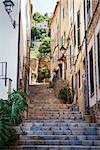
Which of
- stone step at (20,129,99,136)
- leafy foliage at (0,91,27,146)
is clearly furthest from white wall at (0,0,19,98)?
stone step at (20,129,99,136)

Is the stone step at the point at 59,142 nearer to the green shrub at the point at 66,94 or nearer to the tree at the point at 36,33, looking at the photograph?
the green shrub at the point at 66,94

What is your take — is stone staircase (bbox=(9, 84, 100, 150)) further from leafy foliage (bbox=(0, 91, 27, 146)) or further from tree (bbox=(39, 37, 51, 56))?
tree (bbox=(39, 37, 51, 56))

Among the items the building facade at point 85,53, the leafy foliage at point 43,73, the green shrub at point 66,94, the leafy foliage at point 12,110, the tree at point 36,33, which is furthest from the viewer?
the tree at point 36,33

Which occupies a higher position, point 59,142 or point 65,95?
point 65,95

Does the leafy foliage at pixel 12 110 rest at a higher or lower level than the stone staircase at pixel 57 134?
higher

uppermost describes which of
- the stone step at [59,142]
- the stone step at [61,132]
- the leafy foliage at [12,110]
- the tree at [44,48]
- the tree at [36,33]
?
the tree at [36,33]

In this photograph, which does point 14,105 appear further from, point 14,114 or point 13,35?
point 13,35

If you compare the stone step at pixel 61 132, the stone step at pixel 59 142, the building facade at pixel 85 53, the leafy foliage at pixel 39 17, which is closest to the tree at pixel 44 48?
the leafy foliage at pixel 39 17

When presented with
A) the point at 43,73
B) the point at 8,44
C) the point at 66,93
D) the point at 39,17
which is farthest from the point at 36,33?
the point at 8,44

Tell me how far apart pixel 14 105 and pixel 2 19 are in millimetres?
4219

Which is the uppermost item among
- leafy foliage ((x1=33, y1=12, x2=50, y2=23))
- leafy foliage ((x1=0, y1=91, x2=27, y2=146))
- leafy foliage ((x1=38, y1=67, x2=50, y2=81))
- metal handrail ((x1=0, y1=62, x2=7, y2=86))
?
leafy foliage ((x1=33, y1=12, x2=50, y2=23))

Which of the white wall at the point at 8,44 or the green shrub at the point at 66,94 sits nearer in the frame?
the white wall at the point at 8,44

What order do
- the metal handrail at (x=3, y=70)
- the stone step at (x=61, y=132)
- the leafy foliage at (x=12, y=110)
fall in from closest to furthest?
the leafy foliage at (x=12, y=110) < the stone step at (x=61, y=132) < the metal handrail at (x=3, y=70)

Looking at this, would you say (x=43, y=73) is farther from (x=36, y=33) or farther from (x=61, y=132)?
(x=61, y=132)
